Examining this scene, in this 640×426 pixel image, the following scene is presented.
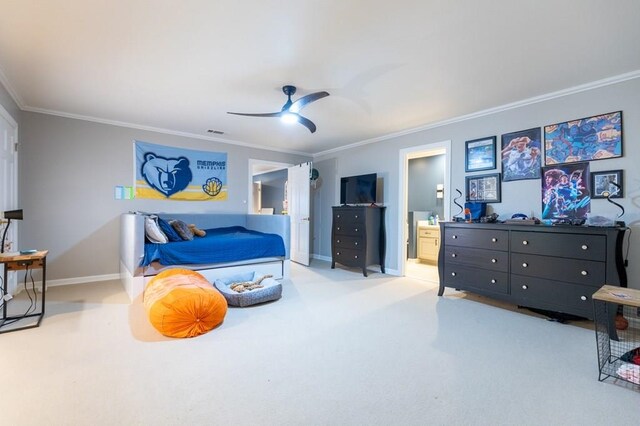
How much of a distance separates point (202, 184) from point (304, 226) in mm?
→ 1918

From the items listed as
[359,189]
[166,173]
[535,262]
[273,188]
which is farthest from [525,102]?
[273,188]

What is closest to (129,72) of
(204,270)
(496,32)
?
(204,270)

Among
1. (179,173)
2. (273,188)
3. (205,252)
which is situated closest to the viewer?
(205,252)

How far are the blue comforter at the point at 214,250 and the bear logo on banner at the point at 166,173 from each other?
4.41ft

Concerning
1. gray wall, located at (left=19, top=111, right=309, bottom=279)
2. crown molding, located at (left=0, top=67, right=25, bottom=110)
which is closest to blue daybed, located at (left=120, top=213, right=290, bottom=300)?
gray wall, located at (left=19, top=111, right=309, bottom=279)

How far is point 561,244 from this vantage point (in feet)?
8.45

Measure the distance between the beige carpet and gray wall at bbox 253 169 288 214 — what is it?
17.1ft

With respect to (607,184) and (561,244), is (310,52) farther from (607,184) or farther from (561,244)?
(607,184)

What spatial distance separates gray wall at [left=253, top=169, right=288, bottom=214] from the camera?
307 inches

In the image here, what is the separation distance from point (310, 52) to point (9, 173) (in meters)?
3.55

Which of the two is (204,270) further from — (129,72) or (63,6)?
(63,6)

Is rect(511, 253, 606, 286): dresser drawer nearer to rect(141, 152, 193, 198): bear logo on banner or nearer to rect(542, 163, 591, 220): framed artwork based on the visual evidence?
rect(542, 163, 591, 220): framed artwork

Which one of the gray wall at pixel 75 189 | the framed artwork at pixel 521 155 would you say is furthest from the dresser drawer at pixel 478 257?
the gray wall at pixel 75 189

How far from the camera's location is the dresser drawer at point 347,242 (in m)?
4.53
